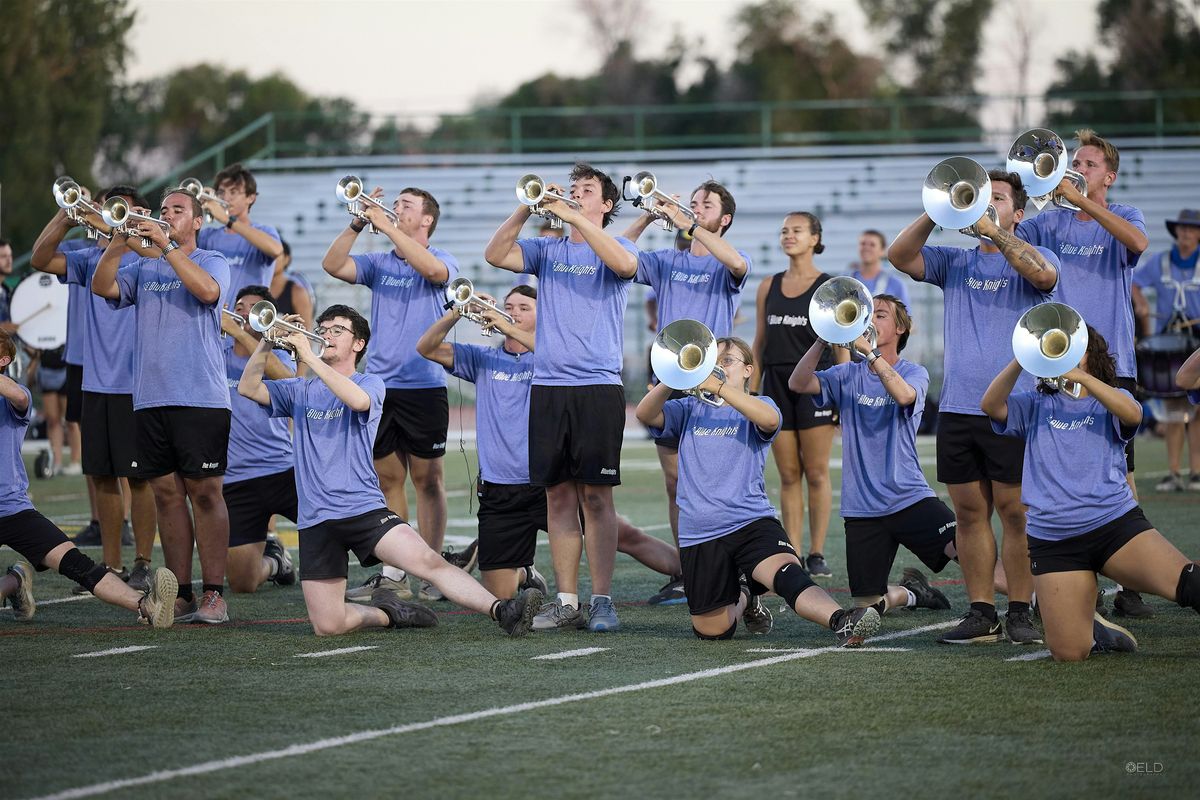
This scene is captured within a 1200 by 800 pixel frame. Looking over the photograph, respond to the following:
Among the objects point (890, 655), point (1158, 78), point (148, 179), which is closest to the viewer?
point (890, 655)

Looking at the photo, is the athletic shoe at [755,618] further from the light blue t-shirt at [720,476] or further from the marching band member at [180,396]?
the marching band member at [180,396]

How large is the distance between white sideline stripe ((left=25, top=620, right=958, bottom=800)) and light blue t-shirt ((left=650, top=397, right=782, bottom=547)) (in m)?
0.72

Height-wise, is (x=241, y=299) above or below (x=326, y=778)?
above

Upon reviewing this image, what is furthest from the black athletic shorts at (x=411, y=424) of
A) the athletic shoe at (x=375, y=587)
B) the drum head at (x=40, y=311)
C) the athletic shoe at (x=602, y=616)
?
the drum head at (x=40, y=311)

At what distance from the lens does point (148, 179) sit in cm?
3859

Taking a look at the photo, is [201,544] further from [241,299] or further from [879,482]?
[879,482]

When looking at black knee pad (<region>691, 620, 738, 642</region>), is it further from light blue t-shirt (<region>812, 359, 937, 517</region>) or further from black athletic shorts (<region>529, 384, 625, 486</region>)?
light blue t-shirt (<region>812, 359, 937, 517</region>)

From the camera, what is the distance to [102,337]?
8.50m

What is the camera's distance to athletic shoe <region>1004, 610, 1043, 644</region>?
638 cm

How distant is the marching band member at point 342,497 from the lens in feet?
22.3

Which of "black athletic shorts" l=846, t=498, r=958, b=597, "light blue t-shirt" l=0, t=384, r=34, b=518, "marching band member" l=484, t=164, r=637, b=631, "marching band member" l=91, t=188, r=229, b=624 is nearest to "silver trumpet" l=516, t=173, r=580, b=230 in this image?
"marching band member" l=484, t=164, r=637, b=631

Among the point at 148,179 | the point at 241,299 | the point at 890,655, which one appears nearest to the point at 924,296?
the point at 241,299

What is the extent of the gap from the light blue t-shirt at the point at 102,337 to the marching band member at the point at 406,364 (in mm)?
1153

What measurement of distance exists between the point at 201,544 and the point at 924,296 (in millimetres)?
16662
